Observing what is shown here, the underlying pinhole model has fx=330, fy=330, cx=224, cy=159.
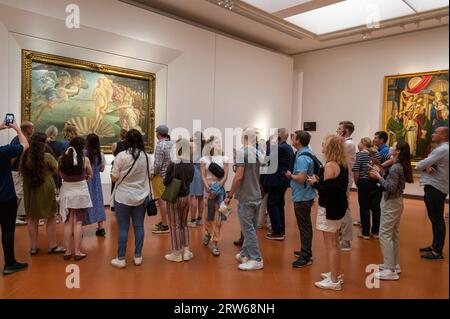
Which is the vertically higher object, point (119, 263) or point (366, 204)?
point (366, 204)

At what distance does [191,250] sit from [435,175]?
3.24 metres

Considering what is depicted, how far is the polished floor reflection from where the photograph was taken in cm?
329

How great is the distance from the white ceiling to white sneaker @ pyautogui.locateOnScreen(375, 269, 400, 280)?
255 inches

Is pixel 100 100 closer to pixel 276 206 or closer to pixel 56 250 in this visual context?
pixel 56 250

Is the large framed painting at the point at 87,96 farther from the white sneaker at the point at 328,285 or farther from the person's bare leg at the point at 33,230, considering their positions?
the white sneaker at the point at 328,285

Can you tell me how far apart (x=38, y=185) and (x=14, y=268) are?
3.37ft

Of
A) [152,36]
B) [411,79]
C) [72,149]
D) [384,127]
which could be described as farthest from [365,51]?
[72,149]

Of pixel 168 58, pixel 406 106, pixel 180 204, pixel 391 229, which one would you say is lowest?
pixel 391 229

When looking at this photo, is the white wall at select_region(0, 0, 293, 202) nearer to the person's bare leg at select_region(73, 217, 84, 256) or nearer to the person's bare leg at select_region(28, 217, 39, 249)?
the person's bare leg at select_region(28, 217, 39, 249)

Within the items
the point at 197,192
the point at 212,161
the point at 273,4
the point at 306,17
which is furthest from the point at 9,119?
the point at 306,17

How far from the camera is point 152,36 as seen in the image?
817cm

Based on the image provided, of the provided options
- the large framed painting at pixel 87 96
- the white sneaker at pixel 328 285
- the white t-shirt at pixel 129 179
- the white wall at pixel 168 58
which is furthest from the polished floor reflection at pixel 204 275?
the white wall at pixel 168 58

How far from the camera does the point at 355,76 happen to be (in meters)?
11.1

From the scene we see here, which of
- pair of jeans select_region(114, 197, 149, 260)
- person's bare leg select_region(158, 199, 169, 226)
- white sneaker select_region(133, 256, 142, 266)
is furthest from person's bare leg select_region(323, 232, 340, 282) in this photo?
person's bare leg select_region(158, 199, 169, 226)
